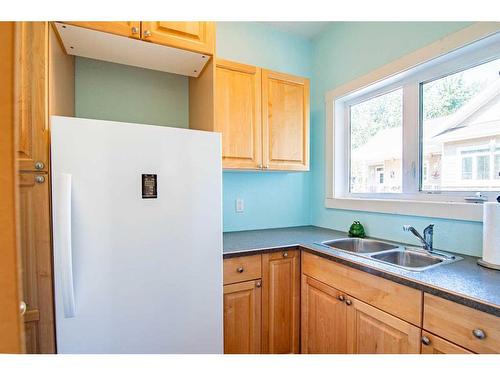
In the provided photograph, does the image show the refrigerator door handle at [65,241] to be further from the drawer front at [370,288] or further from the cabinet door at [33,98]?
the drawer front at [370,288]

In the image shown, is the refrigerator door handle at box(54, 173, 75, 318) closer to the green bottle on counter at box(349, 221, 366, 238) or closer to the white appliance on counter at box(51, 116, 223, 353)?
the white appliance on counter at box(51, 116, 223, 353)

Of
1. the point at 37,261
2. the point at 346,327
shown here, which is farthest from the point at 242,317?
the point at 37,261

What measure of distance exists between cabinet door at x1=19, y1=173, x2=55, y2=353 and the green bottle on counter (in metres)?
1.76

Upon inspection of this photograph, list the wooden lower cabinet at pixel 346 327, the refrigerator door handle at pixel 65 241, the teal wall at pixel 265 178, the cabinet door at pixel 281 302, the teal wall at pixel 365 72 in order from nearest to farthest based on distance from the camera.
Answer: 1. the refrigerator door handle at pixel 65 241
2. the wooden lower cabinet at pixel 346 327
3. the teal wall at pixel 365 72
4. the cabinet door at pixel 281 302
5. the teal wall at pixel 265 178

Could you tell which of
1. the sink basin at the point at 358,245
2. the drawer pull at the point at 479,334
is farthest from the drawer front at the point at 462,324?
the sink basin at the point at 358,245

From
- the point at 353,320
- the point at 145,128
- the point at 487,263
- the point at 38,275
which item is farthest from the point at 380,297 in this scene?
the point at 38,275

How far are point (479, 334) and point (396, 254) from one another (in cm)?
66

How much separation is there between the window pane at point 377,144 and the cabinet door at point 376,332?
896 mm

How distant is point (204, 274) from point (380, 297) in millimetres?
806

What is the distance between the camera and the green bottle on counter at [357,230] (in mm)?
1775

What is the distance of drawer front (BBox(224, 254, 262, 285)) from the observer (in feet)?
4.50

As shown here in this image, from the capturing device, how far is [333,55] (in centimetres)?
204

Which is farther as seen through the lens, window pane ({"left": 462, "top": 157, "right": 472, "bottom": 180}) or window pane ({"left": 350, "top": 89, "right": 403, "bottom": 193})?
window pane ({"left": 350, "top": 89, "right": 403, "bottom": 193})

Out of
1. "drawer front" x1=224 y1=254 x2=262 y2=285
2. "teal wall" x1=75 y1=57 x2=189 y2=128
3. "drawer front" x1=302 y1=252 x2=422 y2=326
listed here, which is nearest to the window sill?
"drawer front" x1=302 y1=252 x2=422 y2=326
